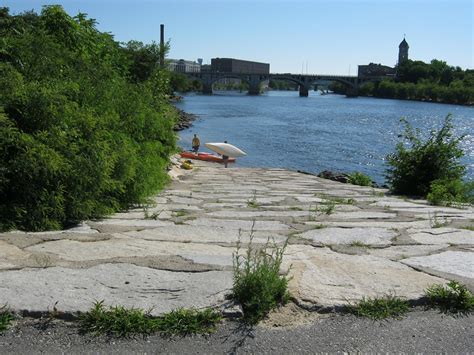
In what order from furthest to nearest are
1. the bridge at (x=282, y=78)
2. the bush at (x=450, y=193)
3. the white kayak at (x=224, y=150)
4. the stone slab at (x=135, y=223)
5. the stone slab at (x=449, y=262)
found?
the bridge at (x=282, y=78), the white kayak at (x=224, y=150), the bush at (x=450, y=193), the stone slab at (x=135, y=223), the stone slab at (x=449, y=262)

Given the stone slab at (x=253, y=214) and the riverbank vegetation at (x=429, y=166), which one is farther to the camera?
the riverbank vegetation at (x=429, y=166)

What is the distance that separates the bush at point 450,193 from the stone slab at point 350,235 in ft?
11.1

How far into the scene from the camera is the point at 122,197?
5867 mm

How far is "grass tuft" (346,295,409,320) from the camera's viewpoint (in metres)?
2.73

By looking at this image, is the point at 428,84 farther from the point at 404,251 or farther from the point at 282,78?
the point at 404,251

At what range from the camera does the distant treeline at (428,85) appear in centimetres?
10254

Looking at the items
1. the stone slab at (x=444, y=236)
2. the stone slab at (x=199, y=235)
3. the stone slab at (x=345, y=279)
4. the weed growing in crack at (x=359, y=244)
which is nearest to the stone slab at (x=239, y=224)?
the stone slab at (x=199, y=235)

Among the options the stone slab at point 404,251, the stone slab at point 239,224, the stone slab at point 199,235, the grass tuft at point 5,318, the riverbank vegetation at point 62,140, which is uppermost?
the riverbank vegetation at point 62,140

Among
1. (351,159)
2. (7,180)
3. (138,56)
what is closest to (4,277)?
(7,180)

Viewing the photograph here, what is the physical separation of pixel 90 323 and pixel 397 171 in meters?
8.83

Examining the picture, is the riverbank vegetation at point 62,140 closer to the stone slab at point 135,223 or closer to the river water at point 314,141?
the stone slab at point 135,223

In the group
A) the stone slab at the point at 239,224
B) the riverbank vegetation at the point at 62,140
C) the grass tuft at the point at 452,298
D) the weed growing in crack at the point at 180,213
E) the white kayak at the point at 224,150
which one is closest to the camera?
the grass tuft at the point at 452,298

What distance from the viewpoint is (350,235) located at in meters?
4.60

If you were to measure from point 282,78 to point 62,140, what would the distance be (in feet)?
392
